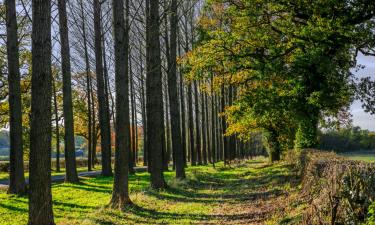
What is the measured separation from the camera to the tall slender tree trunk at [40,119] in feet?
27.8

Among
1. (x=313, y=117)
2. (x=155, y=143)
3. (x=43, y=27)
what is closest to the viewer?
(x=43, y=27)

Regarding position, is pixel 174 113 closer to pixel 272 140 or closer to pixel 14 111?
pixel 14 111

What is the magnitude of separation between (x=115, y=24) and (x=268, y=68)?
30.4 ft

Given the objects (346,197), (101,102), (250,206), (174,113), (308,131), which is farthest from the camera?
(101,102)

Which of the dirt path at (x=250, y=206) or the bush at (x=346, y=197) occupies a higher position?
the bush at (x=346, y=197)

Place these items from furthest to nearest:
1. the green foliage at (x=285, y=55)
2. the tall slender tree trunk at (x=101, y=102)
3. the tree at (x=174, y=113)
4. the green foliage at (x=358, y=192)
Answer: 1. the tall slender tree trunk at (x=101, y=102)
2. the tree at (x=174, y=113)
3. the green foliage at (x=285, y=55)
4. the green foliage at (x=358, y=192)

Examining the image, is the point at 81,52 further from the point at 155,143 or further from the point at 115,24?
the point at 115,24

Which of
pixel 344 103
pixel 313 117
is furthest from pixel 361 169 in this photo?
pixel 344 103

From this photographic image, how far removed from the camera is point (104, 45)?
109ft

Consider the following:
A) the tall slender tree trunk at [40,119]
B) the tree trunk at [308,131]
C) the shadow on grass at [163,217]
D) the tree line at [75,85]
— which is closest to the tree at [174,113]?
the tree line at [75,85]

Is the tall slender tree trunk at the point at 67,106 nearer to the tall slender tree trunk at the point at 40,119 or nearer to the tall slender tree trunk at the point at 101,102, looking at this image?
the tall slender tree trunk at the point at 101,102

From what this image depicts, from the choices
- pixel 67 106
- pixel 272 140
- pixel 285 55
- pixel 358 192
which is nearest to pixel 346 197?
pixel 358 192

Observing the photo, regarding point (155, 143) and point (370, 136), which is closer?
point (155, 143)

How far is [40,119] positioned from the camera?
27.8 feet
